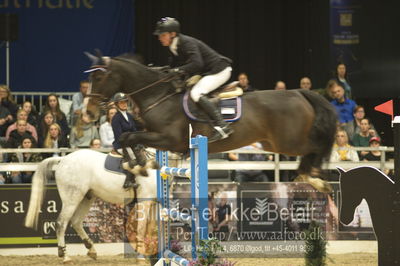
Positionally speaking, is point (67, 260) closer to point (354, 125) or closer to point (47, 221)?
point (47, 221)

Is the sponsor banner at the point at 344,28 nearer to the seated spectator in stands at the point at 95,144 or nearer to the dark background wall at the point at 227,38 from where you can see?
the dark background wall at the point at 227,38

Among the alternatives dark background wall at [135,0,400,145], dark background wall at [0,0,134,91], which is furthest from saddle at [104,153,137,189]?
dark background wall at [135,0,400,145]

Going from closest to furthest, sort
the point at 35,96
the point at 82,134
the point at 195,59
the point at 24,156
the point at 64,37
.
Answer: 1. the point at 195,59
2. the point at 24,156
3. the point at 82,134
4. the point at 35,96
5. the point at 64,37

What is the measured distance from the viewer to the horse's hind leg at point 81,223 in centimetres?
948

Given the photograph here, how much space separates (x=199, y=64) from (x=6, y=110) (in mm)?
4490

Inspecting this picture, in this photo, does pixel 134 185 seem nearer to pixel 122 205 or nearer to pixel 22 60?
pixel 122 205

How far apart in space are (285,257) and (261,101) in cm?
294

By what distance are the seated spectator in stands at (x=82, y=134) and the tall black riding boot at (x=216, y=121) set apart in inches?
141

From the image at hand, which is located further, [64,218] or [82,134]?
[82,134]

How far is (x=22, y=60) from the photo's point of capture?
13.0 m

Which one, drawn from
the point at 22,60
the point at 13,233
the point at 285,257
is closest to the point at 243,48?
the point at 22,60

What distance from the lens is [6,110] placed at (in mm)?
10766

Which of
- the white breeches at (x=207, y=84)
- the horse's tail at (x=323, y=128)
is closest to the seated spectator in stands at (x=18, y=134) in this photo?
the white breeches at (x=207, y=84)

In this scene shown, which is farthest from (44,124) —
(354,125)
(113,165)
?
(354,125)
